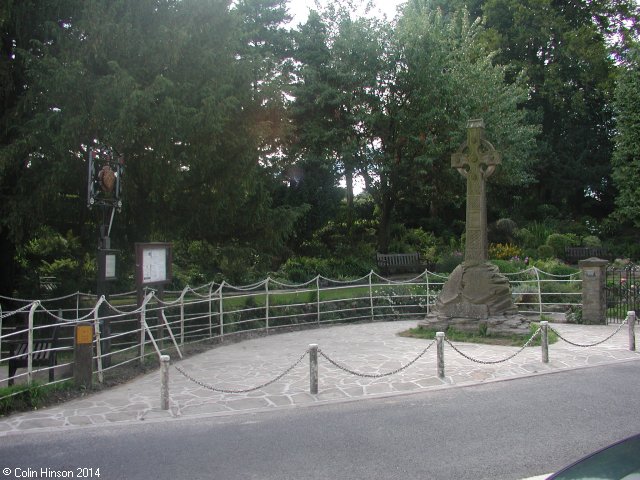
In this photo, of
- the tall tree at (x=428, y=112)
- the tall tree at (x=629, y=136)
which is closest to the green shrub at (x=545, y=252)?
the tall tree at (x=428, y=112)

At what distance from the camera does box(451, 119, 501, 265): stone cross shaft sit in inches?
512

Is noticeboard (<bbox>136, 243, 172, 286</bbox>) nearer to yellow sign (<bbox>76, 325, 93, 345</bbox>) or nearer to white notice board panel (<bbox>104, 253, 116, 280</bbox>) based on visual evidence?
white notice board panel (<bbox>104, 253, 116, 280</bbox>)

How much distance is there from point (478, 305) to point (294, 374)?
5.53m

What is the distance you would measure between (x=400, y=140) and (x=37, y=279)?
16326 millimetres

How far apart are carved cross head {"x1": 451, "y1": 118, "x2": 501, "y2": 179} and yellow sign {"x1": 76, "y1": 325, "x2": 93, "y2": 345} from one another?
360 inches

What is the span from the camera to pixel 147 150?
13.0 m

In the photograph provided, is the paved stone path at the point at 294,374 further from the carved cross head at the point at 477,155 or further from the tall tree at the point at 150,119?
the carved cross head at the point at 477,155

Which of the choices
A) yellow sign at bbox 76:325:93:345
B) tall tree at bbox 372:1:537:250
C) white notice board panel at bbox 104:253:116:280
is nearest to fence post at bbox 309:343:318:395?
yellow sign at bbox 76:325:93:345

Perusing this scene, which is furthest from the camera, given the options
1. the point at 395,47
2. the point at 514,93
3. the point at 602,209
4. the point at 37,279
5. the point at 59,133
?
the point at 602,209

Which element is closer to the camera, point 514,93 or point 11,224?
point 11,224

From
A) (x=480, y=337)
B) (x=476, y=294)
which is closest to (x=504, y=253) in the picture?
(x=476, y=294)

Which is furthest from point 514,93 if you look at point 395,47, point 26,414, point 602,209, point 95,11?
point 26,414

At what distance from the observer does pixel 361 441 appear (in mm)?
5797

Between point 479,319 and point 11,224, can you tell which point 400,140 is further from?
point 11,224
